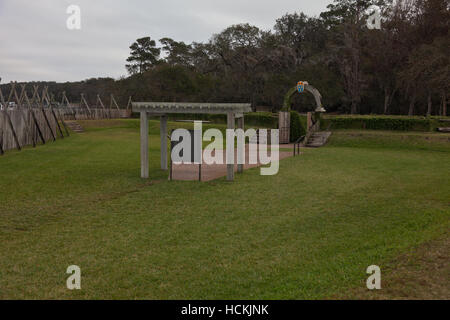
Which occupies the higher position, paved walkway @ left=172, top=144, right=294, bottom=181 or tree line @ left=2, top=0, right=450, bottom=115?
tree line @ left=2, top=0, right=450, bottom=115

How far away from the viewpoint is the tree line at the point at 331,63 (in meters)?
41.5

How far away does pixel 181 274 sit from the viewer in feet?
19.2

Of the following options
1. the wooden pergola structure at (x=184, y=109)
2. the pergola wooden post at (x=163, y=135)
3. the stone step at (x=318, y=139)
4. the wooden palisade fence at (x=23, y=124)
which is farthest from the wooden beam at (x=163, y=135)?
the stone step at (x=318, y=139)

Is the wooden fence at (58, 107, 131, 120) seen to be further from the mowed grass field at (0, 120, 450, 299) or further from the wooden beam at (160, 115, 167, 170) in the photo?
the wooden beam at (160, 115, 167, 170)

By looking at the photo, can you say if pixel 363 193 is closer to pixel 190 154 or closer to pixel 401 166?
pixel 190 154

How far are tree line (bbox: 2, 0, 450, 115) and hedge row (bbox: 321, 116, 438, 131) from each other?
4.66 metres

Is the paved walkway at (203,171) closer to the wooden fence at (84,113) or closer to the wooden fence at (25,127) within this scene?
the wooden fence at (25,127)

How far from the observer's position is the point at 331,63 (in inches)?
2041

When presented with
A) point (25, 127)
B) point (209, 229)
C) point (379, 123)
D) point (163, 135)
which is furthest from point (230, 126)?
Answer: point (379, 123)

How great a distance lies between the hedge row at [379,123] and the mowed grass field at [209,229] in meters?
15.1

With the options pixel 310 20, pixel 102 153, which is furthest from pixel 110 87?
pixel 102 153

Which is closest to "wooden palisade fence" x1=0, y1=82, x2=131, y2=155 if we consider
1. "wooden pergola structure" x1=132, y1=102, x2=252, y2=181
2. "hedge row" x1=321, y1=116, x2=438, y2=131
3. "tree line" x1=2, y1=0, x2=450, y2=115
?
"wooden pergola structure" x1=132, y1=102, x2=252, y2=181

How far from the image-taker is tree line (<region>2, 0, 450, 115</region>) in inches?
1634
